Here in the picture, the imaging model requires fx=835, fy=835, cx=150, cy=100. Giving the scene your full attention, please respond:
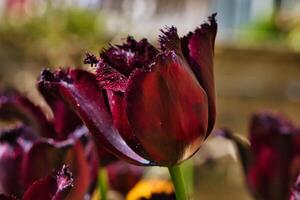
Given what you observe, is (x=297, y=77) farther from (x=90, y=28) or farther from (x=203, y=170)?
(x=203, y=170)

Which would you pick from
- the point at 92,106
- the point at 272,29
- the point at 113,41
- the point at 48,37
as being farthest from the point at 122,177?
the point at 272,29

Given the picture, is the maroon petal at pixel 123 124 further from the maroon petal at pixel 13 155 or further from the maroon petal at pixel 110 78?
the maroon petal at pixel 13 155

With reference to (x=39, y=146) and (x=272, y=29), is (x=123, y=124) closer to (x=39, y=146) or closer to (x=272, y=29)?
(x=39, y=146)

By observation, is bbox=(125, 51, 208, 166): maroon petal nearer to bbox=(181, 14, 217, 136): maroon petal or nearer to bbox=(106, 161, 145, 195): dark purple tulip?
bbox=(181, 14, 217, 136): maroon petal

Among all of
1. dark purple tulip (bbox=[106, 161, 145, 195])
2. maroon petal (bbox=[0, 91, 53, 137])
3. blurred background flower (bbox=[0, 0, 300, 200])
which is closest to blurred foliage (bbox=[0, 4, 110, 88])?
blurred background flower (bbox=[0, 0, 300, 200])

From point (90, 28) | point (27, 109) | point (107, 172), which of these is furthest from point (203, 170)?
point (90, 28)

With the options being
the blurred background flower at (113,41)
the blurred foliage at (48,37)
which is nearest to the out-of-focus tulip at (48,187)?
the blurred background flower at (113,41)
